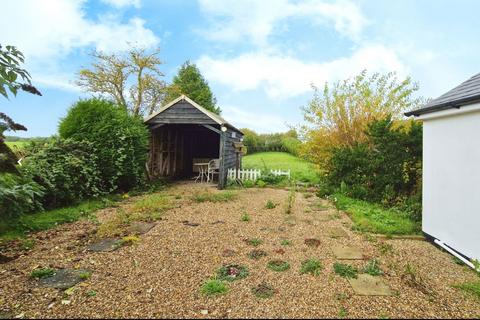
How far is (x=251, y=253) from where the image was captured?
411 cm

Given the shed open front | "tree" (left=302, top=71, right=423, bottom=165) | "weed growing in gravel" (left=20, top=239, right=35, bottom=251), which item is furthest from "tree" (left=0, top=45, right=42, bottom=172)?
"tree" (left=302, top=71, right=423, bottom=165)

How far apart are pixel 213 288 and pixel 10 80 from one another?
306 cm

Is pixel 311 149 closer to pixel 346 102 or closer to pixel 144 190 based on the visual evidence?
pixel 346 102

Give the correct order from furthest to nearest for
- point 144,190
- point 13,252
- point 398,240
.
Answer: point 144,190, point 398,240, point 13,252

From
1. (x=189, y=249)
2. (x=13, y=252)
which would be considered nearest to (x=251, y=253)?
(x=189, y=249)

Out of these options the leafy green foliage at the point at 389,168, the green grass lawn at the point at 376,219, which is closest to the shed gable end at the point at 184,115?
the leafy green foliage at the point at 389,168

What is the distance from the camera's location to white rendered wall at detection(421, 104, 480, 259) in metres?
4.06

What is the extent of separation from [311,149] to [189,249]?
30.4ft

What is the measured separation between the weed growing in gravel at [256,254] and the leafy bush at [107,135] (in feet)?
18.9

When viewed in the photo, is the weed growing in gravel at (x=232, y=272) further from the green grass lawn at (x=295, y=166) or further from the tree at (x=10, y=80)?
the green grass lawn at (x=295, y=166)

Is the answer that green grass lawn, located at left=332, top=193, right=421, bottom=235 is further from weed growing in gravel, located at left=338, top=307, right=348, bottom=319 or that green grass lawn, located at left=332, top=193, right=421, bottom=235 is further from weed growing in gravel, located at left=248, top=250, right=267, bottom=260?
weed growing in gravel, located at left=338, top=307, right=348, bottom=319

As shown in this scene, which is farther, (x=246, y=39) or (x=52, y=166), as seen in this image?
(x=246, y=39)

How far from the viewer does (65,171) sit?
6633mm

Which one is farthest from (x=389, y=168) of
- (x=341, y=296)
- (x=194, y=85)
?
(x=194, y=85)
